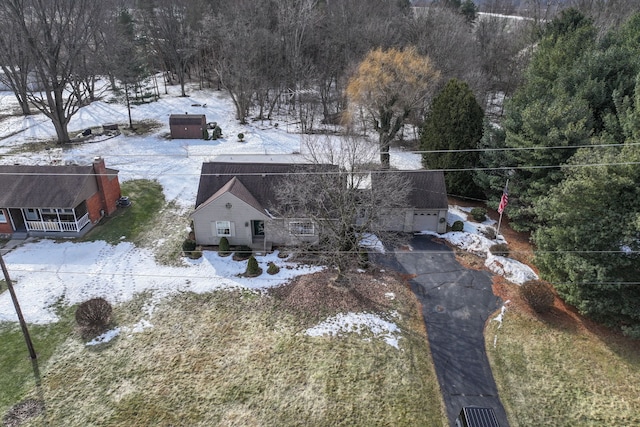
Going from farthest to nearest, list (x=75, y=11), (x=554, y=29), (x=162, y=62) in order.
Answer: (x=162, y=62) < (x=75, y=11) < (x=554, y=29)

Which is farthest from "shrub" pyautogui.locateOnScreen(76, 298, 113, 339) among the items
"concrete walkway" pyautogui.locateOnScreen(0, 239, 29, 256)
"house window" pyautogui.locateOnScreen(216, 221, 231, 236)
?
"concrete walkway" pyautogui.locateOnScreen(0, 239, 29, 256)

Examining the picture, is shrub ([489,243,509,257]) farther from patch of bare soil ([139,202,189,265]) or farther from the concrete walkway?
the concrete walkway

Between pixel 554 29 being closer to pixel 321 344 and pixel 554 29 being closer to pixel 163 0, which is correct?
pixel 321 344

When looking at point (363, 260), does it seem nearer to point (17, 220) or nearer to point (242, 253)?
point (242, 253)

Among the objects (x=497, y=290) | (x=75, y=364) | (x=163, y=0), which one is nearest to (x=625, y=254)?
(x=497, y=290)

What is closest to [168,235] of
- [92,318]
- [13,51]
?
[92,318]

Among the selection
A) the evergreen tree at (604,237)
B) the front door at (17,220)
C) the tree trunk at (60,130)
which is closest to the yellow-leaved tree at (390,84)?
the evergreen tree at (604,237)
